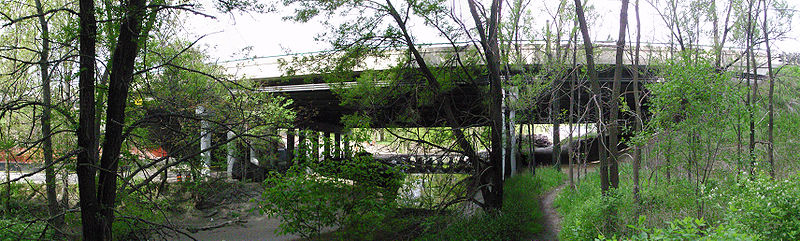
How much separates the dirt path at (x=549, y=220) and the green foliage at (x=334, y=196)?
361 centimetres

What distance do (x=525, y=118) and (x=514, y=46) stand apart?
9.65 feet

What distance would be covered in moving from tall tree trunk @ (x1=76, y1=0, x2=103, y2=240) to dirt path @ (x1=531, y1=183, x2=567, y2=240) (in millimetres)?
8905

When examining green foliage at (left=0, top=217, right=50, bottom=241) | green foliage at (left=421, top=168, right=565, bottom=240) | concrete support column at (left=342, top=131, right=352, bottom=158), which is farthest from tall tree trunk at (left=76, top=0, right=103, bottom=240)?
green foliage at (left=421, top=168, right=565, bottom=240)

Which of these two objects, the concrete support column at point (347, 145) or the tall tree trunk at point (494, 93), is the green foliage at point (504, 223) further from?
the concrete support column at point (347, 145)

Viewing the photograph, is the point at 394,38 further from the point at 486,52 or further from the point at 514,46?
the point at 514,46

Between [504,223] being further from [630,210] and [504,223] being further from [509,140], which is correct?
[509,140]

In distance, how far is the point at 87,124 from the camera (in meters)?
4.41

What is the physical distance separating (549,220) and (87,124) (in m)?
10.5

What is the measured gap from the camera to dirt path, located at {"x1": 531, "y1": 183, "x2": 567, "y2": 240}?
11023 millimetres

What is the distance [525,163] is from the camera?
86.3 feet

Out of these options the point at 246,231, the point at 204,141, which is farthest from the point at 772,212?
the point at 204,141

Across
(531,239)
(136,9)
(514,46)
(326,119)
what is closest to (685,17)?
(514,46)

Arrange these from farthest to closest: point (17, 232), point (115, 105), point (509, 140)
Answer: point (509, 140), point (17, 232), point (115, 105)

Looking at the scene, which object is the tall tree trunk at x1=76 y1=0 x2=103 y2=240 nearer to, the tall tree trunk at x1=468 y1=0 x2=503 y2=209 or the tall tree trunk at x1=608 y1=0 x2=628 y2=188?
the tall tree trunk at x1=608 y1=0 x2=628 y2=188
